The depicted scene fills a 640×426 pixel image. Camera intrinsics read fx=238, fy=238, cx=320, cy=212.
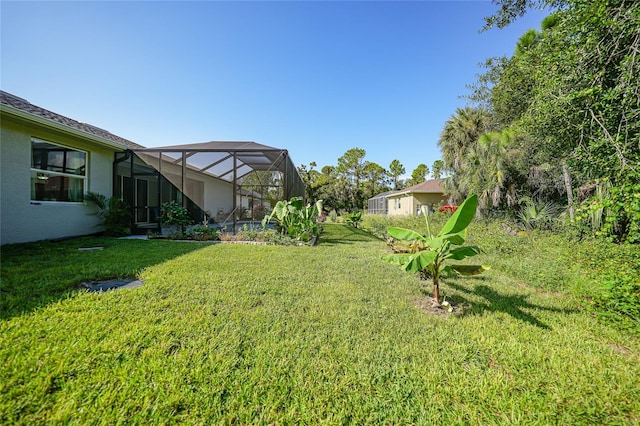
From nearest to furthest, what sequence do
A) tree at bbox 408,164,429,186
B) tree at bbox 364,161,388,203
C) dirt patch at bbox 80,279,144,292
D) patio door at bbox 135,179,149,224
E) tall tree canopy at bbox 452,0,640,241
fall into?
tall tree canopy at bbox 452,0,640,241
dirt patch at bbox 80,279,144,292
patio door at bbox 135,179,149,224
tree at bbox 364,161,388,203
tree at bbox 408,164,429,186

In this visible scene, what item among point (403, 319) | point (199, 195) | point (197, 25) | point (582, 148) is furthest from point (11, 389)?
point (199, 195)

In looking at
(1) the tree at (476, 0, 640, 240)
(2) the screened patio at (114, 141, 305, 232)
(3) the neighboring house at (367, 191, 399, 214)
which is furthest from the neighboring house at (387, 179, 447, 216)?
(1) the tree at (476, 0, 640, 240)

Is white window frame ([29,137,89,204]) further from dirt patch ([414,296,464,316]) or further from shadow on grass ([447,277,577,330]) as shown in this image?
shadow on grass ([447,277,577,330])

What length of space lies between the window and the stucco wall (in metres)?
0.17

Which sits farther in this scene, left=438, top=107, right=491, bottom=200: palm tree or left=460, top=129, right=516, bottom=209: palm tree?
left=438, top=107, right=491, bottom=200: palm tree

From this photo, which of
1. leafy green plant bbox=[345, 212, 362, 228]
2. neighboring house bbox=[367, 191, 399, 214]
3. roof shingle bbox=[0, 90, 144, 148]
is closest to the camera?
roof shingle bbox=[0, 90, 144, 148]

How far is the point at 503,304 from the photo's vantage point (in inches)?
140

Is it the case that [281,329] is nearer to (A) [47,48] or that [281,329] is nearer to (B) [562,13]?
(B) [562,13]

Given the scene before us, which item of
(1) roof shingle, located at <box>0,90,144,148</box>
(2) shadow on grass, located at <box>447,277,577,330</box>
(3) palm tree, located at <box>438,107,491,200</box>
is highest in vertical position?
(3) palm tree, located at <box>438,107,491,200</box>

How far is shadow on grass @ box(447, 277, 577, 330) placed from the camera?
3.15 metres

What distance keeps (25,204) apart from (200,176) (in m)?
7.99

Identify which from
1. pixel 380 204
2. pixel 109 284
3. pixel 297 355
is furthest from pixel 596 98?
pixel 380 204

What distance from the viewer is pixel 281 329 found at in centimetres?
260

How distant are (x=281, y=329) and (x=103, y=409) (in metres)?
1.44
